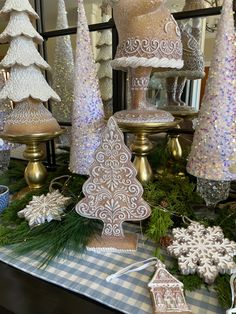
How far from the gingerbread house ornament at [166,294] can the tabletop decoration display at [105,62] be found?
35 centimetres

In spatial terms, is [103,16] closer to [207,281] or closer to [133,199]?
[133,199]

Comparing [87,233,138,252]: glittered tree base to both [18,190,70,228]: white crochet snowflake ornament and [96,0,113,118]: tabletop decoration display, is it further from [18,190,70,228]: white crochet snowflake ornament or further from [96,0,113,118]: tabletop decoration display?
[96,0,113,118]: tabletop decoration display

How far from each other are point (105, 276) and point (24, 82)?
0.35 m

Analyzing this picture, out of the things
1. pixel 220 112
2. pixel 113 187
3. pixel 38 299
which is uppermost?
pixel 220 112

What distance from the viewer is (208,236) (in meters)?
0.35

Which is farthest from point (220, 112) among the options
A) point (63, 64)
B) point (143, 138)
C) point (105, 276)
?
point (63, 64)

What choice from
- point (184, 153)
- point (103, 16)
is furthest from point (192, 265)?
point (103, 16)

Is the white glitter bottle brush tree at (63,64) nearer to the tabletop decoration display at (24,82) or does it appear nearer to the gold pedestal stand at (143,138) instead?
the tabletop decoration display at (24,82)

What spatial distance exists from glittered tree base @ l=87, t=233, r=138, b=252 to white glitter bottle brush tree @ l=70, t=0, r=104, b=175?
0.38 ft

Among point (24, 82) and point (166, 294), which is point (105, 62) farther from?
point (166, 294)

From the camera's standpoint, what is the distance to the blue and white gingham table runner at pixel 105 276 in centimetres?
28

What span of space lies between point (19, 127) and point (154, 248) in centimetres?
31

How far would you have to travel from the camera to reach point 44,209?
42cm

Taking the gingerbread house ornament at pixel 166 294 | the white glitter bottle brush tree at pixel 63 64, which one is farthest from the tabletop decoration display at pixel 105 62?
the gingerbread house ornament at pixel 166 294
